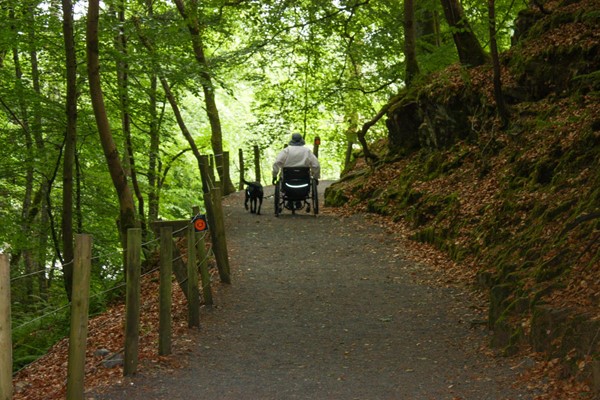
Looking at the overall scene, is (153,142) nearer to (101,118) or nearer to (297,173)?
(297,173)

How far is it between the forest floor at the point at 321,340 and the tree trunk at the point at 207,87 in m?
3.86

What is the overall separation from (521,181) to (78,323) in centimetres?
771

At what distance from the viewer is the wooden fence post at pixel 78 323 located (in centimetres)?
548

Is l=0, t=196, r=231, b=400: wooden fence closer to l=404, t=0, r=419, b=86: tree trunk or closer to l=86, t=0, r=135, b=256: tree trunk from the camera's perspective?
l=86, t=0, r=135, b=256: tree trunk

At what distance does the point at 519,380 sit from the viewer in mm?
6312

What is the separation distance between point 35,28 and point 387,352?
28.8 feet

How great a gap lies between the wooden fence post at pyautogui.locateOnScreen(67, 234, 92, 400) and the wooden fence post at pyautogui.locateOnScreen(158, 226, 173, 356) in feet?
5.49

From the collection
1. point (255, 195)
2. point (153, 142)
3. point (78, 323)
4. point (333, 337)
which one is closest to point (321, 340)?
point (333, 337)

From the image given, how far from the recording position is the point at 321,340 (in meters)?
8.36

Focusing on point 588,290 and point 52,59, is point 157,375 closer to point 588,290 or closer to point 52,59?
point 588,290

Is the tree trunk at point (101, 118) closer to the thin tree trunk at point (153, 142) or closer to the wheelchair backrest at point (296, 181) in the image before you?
the thin tree trunk at point (153, 142)

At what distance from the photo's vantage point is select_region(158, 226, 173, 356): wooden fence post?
7305 millimetres

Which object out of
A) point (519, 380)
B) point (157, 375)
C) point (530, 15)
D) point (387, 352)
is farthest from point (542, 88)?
point (157, 375)

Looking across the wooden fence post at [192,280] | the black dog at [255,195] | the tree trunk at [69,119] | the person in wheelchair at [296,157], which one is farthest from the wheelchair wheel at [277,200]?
the wooden fence post at [192,280]
